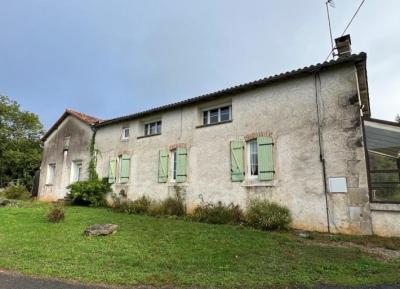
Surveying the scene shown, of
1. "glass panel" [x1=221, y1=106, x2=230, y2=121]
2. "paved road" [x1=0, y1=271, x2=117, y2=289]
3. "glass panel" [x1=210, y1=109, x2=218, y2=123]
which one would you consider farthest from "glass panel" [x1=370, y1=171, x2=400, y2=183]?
"paved road" [x1=0, y1=271, x2=117, y2=289]

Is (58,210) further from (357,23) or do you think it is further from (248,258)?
(357,23)

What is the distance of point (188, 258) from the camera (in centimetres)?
575

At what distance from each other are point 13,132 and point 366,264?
34.3m

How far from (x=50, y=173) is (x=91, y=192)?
6.29m

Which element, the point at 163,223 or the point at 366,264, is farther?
the point at 163,223

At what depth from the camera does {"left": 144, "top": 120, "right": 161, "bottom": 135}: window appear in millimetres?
13859

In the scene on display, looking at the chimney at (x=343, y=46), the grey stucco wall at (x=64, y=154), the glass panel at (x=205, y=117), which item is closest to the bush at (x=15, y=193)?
the grey stucco wall at (x=64, y=154)

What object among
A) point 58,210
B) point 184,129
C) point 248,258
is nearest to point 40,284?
point 248,258

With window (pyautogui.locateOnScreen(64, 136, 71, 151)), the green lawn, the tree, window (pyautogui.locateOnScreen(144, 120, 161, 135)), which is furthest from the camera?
the tree

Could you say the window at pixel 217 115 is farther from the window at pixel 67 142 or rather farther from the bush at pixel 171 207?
the window at pixel 67 142

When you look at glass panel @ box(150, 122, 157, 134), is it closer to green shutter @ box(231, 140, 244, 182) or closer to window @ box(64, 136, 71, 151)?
green shutter @ box(231, 140, 244, 182)

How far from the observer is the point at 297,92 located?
9609mm

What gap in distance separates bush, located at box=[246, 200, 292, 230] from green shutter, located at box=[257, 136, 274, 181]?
3.04 ft

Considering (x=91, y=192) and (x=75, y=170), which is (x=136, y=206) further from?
(x=75, y=170)
